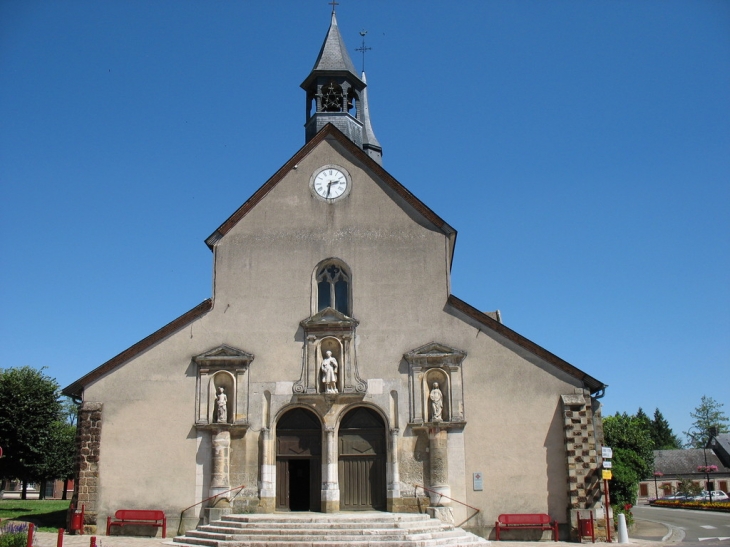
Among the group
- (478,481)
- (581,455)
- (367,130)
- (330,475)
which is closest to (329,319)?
(330,475)

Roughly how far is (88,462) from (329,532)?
772 cm

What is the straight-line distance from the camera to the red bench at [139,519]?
19.3 meters

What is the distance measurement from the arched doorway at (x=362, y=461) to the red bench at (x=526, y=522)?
10.7ft

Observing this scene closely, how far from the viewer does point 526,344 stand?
64.6 feet

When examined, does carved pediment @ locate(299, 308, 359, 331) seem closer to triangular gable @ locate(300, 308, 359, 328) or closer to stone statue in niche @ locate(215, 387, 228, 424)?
triangular gable @ locate(300, 308, 359, 328)

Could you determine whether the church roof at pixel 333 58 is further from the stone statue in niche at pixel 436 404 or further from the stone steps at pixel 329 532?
the stone steps at pixel 329 532

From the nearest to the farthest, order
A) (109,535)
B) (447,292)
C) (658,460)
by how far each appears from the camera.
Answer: (109,535), (447,292), (658,460)

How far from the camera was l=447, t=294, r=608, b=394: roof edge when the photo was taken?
63.4 ft

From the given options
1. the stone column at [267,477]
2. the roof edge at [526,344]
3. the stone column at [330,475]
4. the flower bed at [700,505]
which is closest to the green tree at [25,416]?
the stone column at [267,477]

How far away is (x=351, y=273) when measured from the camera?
69.1 feet

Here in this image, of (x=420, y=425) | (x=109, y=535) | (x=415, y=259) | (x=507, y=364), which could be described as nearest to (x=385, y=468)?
(x=420, y=425)

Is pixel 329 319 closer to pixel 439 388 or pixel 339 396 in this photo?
pixel 339 396

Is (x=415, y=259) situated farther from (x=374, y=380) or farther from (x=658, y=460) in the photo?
(x=658, y=460)

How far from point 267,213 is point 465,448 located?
30.6ft
